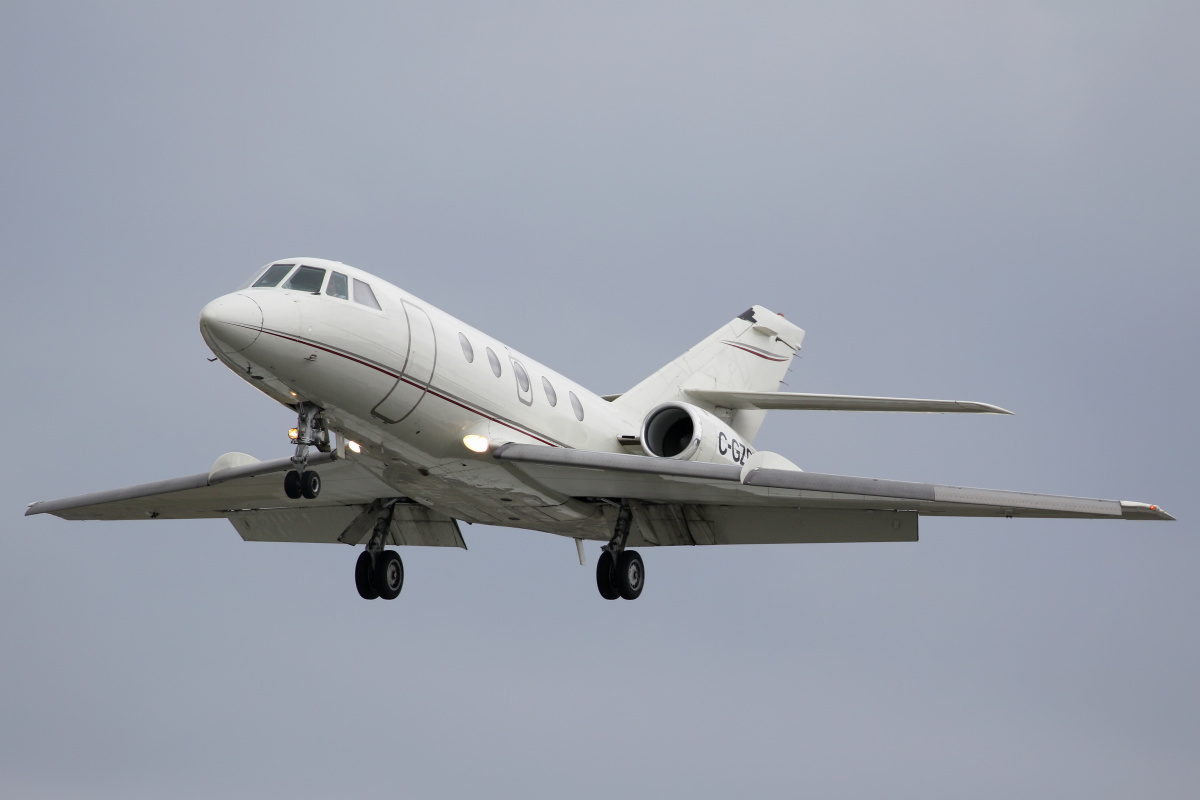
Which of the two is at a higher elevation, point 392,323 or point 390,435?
point 392,323

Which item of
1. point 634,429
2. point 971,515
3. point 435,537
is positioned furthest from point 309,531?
point 971,515

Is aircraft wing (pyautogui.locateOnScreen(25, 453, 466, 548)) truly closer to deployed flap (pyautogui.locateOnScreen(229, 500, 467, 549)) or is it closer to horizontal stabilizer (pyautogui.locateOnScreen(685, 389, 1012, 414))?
deployed flap (pyautogui.locateOnScreen(229, 500, 467, 549))

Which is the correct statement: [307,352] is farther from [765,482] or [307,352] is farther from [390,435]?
[765,482]

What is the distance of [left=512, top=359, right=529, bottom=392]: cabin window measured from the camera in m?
17.9

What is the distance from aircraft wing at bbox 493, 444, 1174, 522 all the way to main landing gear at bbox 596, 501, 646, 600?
51 centimetres

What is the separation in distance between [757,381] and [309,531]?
25.7 feet

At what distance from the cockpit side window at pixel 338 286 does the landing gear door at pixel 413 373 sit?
30.9 inches

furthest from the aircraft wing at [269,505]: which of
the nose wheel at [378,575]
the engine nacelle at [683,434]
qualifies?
the engine nacelle at [683,434]

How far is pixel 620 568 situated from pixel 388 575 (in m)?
3.41

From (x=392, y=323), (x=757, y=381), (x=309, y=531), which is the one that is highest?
(x=757, y=381)

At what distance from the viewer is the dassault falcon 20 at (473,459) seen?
609 inches

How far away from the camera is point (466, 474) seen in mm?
17375

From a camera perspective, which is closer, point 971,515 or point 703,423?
point 971,515

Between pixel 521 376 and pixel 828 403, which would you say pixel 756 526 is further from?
pixel 521 376
